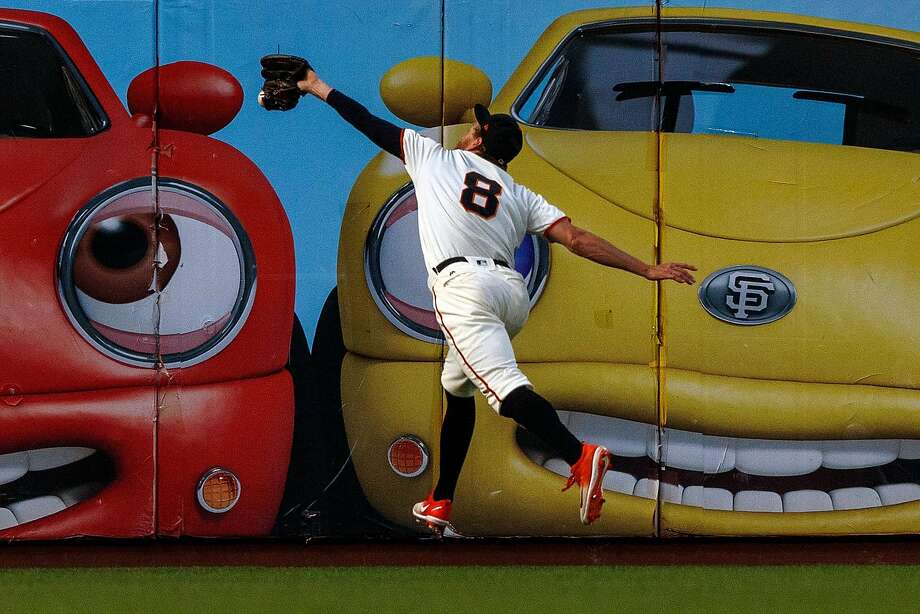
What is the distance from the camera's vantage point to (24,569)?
3.18 metres

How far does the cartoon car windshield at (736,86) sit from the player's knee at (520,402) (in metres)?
0.99

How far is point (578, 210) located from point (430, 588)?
142cm

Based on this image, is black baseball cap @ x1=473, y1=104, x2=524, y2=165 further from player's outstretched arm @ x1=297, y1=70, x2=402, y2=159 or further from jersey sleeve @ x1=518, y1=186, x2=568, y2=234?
player's outstretched arm @ x1=297, y1=70, x2=402, y2=159

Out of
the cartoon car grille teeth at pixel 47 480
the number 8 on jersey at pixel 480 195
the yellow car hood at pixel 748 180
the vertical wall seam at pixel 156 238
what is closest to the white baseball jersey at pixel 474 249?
the number 8 on jersey at pixel 480 195

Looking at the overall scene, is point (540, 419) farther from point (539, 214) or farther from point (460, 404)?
point (539, 214)

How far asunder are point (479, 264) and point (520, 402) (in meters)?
0.50

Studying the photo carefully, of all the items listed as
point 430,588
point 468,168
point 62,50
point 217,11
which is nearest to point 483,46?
point 468,168

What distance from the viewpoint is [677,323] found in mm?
3205

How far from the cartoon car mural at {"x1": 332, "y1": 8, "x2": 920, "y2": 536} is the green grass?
6.5 inches

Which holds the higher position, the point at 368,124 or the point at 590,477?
the point at 368,124

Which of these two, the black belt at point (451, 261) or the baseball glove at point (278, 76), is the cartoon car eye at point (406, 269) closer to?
the black belt at point (451, 261)

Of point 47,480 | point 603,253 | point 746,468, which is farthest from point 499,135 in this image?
point 47,480

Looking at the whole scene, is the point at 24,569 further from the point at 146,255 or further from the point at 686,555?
the point at 686,555

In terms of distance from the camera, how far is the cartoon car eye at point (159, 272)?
10.1 ft
